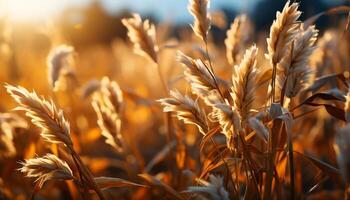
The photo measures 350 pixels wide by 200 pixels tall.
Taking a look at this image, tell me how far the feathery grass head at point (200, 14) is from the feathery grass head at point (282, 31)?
268 millimetres

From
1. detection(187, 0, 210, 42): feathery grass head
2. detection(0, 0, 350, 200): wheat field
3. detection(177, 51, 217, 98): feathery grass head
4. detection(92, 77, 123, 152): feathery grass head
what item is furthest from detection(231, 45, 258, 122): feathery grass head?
detection(92, 77, 123, 152): feathery grass head

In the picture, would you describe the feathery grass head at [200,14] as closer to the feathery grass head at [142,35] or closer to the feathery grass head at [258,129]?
the feathery grass head at [142,35]

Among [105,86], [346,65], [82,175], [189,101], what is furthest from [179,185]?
Result: [346,65]

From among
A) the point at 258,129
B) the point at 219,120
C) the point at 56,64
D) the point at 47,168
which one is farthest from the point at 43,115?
the point at 56,64

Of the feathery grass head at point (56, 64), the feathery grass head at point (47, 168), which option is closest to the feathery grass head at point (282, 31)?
the feathery grass head at point (47, 168)

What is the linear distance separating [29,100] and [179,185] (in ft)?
→ 3.57

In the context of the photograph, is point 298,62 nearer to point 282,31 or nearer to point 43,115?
point 282,31

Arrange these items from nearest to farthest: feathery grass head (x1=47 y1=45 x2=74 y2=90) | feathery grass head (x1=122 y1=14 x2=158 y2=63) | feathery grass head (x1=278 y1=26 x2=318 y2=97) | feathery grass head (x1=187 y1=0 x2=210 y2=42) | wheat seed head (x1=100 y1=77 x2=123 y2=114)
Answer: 1. feathery grass head (x1=278 y1=26 x2=318 y2=97)
2. feathery grass head (x1=187 y1=0 x2=210 y2=42)
3. feathery grass head (x1=122 y1=14 x2=158 y2=63)
4. wheat seed head (x1=100 y1=77 x2=123 y2=114)
5. feathery grass head (x1=47 y1=45 x2=74 y2=90)

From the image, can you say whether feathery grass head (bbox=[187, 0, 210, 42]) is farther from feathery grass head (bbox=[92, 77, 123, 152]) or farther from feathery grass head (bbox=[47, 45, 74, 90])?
feathery grass head (bbox=[47, 45, 74, 90])

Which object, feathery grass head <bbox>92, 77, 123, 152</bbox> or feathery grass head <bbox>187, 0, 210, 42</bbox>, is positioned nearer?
feathery grass head <bbox>187, 0, 210, 42</bbox>

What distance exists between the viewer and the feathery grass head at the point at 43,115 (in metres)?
1.43

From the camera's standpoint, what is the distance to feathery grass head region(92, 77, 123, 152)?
2053mm

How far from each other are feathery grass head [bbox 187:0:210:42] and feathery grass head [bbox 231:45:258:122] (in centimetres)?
30

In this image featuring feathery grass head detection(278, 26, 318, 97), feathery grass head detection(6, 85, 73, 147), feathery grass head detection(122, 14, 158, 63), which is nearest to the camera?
feathery grass head detection(6, 85, 73, 147)
